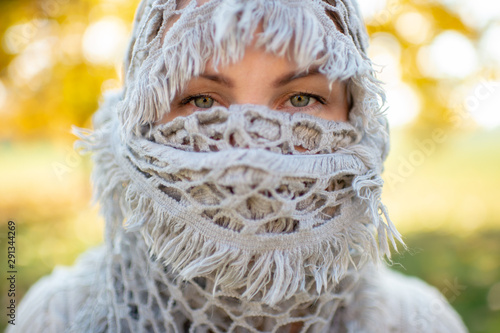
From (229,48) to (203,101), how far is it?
191 millimetres

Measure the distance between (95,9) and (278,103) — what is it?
4387 mm

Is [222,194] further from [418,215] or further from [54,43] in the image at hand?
[418,215]

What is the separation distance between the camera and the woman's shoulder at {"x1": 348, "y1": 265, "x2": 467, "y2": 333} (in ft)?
4.73

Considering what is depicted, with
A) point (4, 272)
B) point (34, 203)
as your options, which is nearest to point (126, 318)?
point (4, 272)

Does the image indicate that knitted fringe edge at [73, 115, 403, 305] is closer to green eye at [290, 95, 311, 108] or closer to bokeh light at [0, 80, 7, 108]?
green eye at [290, 95, 311, 108]

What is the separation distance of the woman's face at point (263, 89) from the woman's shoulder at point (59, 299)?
74 centimetres

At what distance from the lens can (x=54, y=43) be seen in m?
5.11

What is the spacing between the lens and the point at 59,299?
1469mm

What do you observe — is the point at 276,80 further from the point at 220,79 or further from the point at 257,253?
the point at 257,253

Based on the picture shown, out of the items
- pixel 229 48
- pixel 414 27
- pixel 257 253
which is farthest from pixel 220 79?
pixel 414 27

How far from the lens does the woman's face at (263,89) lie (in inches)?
43.4

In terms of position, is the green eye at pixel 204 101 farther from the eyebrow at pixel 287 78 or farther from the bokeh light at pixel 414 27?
the bokeh light at pixel 414 27

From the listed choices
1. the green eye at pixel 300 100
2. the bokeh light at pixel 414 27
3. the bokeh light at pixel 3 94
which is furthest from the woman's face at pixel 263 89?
the bokeh light at pixel 3 94

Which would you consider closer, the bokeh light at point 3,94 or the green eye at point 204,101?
the green eye at point 204,101
